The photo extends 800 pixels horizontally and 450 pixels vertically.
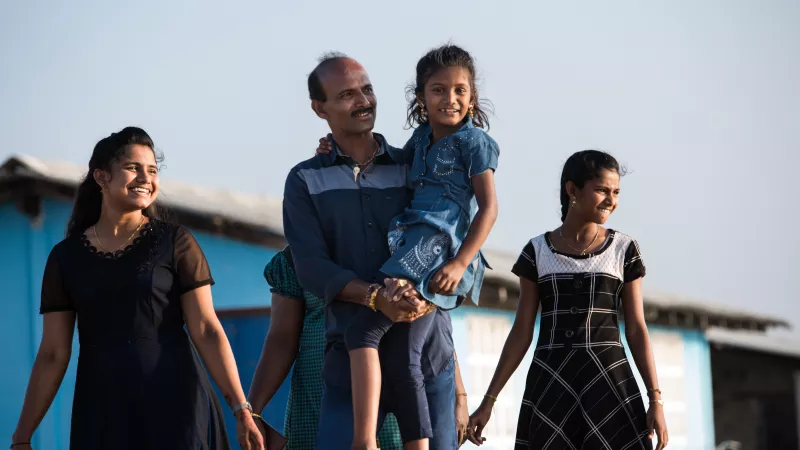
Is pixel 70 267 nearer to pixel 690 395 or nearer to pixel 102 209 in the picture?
pixel 102 209

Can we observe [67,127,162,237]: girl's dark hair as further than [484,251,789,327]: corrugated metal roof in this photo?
No

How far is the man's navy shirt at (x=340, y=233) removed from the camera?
4746 mm

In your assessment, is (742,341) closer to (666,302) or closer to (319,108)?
(666,302)

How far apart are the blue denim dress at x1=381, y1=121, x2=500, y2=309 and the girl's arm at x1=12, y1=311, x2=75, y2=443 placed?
1.30 meters

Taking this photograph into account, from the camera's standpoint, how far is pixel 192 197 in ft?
51.9

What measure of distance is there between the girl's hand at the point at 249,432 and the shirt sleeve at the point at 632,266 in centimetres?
174

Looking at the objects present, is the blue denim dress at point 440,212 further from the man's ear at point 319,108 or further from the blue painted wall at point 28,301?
the blue painted wall at point 28,301

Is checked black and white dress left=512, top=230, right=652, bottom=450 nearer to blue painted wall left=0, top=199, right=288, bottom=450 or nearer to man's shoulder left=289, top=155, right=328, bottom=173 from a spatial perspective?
man's shoulder left=289, top=155, right=328, bottom=173

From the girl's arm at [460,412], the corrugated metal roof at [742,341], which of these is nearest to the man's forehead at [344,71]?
the girl's arm at [460,412]

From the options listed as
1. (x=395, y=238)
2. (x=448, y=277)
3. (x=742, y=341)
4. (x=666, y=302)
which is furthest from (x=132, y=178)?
(x=742, y=341)

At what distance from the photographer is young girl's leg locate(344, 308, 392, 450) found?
455 centimetres

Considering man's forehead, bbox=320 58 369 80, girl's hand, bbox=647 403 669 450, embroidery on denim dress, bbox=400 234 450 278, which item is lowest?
girl's hand, bbox=647 403 669 450

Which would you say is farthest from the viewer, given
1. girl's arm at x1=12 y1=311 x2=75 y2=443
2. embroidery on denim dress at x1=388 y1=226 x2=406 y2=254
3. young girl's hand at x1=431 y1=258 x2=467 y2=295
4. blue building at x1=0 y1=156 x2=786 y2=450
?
blue building at x1=0 y1=156 x2=786 y2=450

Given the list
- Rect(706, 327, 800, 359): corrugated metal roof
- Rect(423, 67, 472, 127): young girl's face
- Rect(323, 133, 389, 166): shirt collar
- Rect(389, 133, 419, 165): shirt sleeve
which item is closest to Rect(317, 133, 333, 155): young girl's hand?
Rect(323, 133, 389, 166): shirt collar
